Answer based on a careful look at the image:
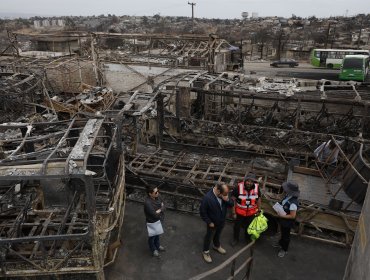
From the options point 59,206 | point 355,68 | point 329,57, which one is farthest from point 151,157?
point 329,57

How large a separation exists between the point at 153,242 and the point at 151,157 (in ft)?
13.2

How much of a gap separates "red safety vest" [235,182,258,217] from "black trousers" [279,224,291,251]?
68 centimetres

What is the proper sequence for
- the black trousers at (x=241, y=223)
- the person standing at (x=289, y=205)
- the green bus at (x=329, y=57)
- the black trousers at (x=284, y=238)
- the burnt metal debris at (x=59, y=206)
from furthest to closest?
the green bus at (x=329, y=57) → the black trousers at (x=241, y=223) → the black trousers at (x=284, y=238) → the person standing at (x=289, y=205) → the burnt metal debris at (x=59, y=206)

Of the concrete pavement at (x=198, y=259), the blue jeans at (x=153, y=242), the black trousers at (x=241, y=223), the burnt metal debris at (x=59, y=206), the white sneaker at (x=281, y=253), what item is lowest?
the concrete pavement at (x=198, y=259)

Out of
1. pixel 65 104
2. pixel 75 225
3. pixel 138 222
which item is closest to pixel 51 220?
pixel 75 225

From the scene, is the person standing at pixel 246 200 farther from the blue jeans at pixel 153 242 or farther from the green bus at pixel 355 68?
the green bus at pixel 355 68

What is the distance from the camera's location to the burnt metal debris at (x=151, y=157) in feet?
18.0

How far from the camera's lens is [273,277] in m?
6.36

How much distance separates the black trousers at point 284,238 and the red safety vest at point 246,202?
683 mm

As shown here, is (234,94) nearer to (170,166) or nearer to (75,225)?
(170,166)

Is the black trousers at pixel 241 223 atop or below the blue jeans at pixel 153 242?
atop

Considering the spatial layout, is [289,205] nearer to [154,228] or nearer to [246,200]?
[246,200]

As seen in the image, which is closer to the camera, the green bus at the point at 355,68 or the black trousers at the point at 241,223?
the black trousers at the point at 241,223

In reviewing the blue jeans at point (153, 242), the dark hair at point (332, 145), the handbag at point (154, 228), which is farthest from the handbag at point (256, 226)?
the dark hair at point (332, 145)
